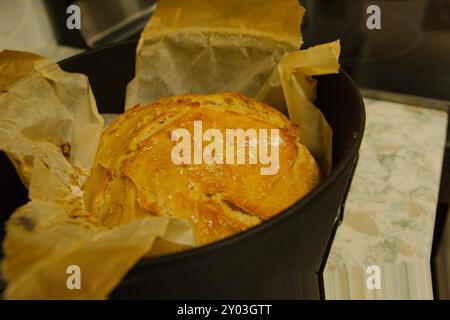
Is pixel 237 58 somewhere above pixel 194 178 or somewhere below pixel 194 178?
above

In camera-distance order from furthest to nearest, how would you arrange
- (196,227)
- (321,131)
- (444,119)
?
(444,119) → (321,131) → (196,227)

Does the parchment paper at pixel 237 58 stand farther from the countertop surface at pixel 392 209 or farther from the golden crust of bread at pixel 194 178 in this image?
the countertop surface at pixel 392 209

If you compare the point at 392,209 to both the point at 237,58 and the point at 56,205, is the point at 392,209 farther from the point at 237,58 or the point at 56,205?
the point at 56,205

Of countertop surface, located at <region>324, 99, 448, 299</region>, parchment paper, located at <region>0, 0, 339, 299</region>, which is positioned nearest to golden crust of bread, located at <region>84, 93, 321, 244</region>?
parchment paper, located at <region>0, 0, 339, 299</region>

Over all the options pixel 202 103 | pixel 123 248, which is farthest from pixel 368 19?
pixel 123 248

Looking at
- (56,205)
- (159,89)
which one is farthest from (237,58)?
(56,205)

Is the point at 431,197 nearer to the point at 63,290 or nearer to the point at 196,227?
the point at 196,227
